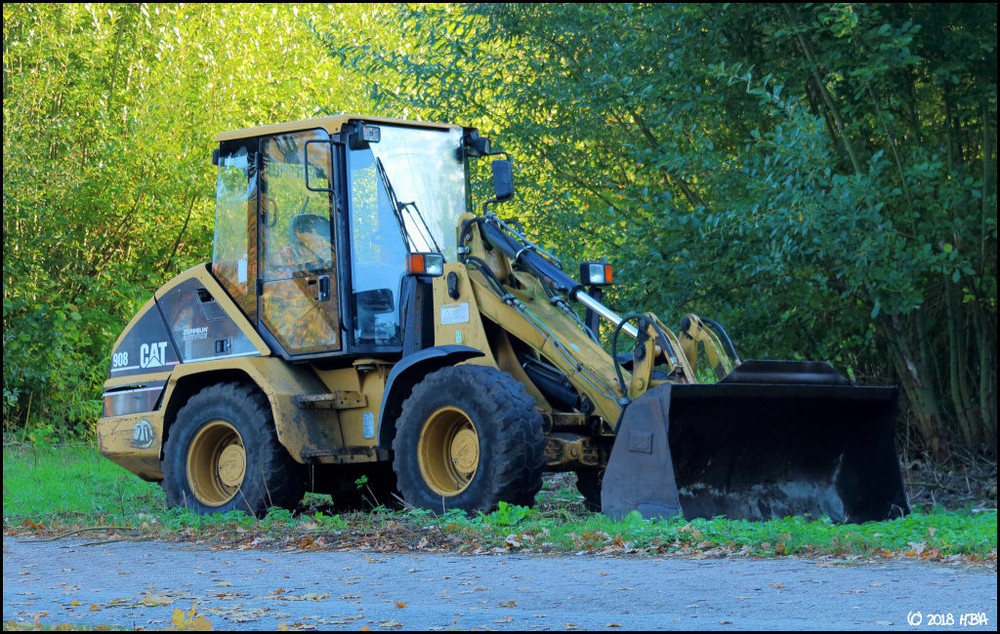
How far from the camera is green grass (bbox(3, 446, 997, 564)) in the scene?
7.18 meters

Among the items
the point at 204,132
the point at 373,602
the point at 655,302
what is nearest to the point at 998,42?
the point at 655,302

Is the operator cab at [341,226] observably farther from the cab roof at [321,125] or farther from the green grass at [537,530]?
the green grass at [537,530]

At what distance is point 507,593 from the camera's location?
238 inches

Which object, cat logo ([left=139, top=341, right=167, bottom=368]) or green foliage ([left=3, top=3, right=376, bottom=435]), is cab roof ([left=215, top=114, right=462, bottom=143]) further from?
green foliage ([left=3, top=3, right=376, bottom=435])

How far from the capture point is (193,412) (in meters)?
10.9

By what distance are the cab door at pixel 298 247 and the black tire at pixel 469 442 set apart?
53.4 inches

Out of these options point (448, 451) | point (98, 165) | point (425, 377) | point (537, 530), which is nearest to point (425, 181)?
point (425, 377)

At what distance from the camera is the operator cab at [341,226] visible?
10.3 meters

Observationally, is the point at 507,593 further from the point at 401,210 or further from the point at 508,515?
the point at 401,210

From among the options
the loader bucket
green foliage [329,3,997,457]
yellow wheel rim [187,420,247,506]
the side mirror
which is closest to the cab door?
yellow wheel rim [187,420,247,506]

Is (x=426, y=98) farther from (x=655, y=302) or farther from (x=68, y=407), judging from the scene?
(x=68, y=407)

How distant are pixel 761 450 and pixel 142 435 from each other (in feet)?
18.3

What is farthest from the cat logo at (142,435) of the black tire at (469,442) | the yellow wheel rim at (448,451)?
the yellow wheel rim at (448,451)

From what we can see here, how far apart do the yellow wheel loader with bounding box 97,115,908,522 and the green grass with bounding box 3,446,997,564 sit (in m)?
0.33
